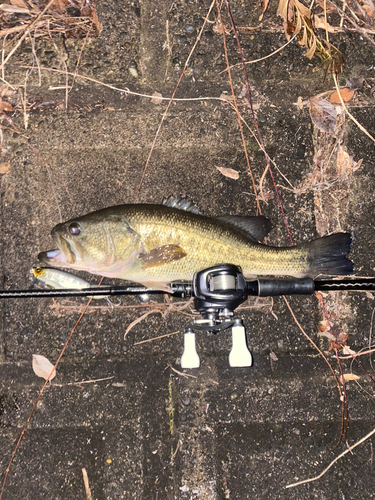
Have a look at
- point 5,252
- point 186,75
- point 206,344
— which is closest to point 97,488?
point 206,344

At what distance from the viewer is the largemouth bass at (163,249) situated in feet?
8.98

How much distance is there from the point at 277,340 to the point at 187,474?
1.33 meters

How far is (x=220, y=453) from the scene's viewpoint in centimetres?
297

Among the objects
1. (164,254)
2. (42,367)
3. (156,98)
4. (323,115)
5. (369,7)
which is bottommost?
(42,367)

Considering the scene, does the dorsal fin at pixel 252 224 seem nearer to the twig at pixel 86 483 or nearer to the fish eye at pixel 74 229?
the fish eye at pixel 74 229

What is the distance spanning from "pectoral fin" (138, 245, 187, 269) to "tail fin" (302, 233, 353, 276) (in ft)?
3.38

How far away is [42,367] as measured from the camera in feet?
10.1

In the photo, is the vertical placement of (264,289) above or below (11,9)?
below

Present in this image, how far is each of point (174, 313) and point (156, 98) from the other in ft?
6.47

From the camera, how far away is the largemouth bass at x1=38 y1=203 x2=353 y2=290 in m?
2.74

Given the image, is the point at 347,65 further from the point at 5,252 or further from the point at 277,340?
the point at 5,252

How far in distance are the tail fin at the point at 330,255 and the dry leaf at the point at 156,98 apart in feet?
6.07

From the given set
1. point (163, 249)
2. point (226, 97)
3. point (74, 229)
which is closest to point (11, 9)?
point (226, 97)

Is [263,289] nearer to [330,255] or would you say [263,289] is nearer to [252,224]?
[252,224]
